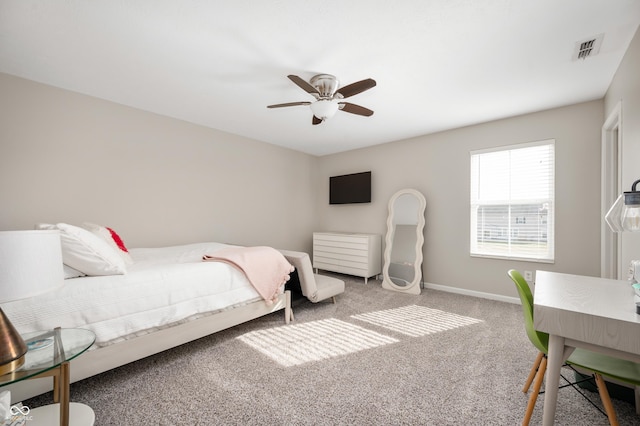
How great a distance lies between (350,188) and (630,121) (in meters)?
3.48

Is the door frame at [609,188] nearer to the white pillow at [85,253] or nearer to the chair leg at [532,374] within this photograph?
Answer: the chair leg at [532,374]

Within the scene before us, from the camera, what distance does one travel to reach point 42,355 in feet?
3.57

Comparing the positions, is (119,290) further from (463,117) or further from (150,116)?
(463,117)

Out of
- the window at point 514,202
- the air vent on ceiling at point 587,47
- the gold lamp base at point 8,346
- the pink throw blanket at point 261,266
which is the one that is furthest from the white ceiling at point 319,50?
the gold lamp base at point 8,346

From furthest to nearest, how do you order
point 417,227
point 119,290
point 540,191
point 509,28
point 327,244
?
point 327,244
point 417,227
point 540,191
point 509,28
point 119,290

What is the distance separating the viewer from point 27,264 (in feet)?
2.78

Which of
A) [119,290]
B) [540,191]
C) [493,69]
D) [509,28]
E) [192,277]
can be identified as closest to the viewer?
[119,290]

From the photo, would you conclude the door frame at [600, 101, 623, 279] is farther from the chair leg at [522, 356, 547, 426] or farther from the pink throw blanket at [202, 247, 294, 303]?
the pink throw blanket at [202, 247, 294, 303]

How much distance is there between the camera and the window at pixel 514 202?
3268 millimetres

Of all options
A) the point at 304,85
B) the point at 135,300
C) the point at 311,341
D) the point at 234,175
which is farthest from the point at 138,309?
the point at 234,175

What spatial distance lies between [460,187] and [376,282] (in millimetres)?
1966

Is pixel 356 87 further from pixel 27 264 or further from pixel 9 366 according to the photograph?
pixel 9 366

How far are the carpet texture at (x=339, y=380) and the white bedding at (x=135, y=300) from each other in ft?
1.14

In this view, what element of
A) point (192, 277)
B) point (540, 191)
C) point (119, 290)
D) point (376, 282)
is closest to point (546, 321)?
point (192, 277)
